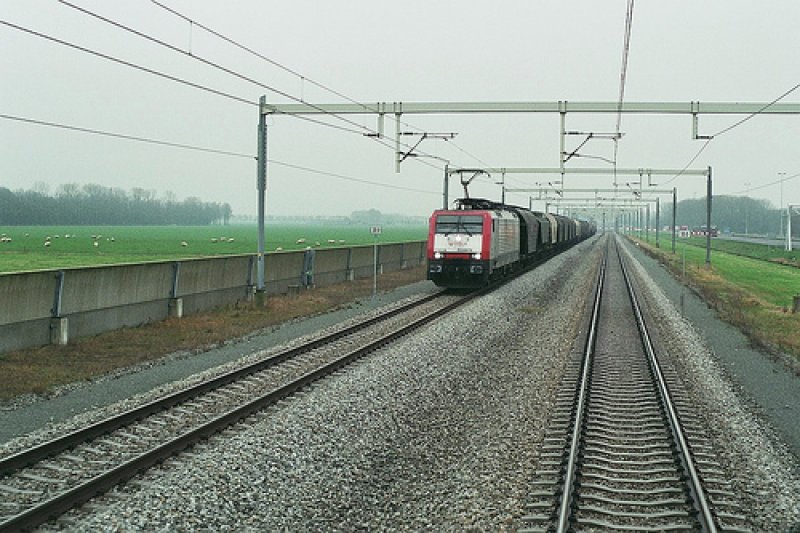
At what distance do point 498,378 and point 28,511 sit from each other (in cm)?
894

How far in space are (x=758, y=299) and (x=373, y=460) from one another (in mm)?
28458

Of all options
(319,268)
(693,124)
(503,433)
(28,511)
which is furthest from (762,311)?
(28,511)

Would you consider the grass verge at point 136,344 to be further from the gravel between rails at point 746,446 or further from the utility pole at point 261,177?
the gravel between rails at point 746,446

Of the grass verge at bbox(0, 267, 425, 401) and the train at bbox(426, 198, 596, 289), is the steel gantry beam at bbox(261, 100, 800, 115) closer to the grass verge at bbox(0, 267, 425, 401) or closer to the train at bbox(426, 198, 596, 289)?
the grass verge at bbox(0, 267, 425, 401)

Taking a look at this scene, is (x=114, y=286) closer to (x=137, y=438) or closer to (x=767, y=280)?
(x=137, y=438)

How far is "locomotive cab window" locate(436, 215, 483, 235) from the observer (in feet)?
99.3

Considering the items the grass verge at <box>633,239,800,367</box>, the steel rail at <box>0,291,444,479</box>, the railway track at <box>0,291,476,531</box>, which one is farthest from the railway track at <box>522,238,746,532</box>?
the grass verge at <box>633,239,800,367</box>

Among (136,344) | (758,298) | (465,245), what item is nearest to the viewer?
(136,344)

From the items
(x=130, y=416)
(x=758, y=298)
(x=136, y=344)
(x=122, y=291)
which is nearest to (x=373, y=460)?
(x=130, y=416)

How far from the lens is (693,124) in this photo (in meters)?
21.7

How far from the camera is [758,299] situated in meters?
33.2

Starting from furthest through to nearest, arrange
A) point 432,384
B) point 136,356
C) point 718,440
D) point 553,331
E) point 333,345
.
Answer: point 553,331, point 333,345, point 136,356, point 432,384, point 718,440

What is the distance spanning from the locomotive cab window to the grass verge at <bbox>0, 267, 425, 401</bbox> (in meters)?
5.78

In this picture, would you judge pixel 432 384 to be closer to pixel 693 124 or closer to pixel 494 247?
pixel 693 124
